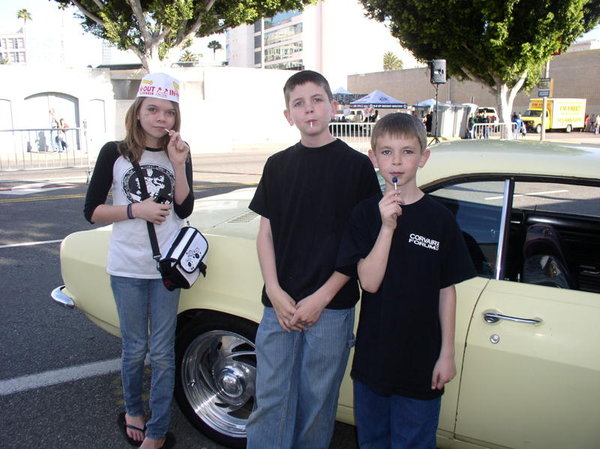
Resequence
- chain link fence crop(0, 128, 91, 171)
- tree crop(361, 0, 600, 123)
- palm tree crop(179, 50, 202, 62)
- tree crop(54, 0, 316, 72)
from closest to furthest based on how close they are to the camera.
Result: chain link fence crop(0, 128, 91, 171), tree crop(361, 0, 600, 123), tree crop(54, 0, 316, 72), palm tree crop(179, 50, 202, 62)

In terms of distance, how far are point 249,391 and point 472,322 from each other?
122cm

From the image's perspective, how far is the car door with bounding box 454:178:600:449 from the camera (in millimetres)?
1991

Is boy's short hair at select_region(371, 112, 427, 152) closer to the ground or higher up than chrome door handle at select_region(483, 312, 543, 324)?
higher up

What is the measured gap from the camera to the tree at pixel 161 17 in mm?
18703

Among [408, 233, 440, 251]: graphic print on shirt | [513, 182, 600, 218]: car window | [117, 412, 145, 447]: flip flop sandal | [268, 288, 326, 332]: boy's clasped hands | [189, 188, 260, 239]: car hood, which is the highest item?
[408, 233, 440, 251]: graphic print on shirt

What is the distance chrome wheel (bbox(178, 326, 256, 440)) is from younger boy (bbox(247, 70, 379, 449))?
1.76ft

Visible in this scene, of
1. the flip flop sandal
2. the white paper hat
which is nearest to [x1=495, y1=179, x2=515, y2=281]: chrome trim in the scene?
the white paper hat

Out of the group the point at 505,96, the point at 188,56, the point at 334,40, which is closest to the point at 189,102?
the point at 505,96

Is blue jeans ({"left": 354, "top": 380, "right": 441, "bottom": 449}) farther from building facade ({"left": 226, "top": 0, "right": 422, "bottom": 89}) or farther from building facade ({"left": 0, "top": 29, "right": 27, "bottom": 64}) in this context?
building facade ({"left": 0, "top": 29, "right": 27, "bottom": 64})

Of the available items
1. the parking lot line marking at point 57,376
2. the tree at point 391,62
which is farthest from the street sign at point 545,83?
the tree at point 391,62

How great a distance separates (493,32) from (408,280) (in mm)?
17988

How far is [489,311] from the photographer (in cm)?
215

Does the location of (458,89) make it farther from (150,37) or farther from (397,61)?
(397,61)

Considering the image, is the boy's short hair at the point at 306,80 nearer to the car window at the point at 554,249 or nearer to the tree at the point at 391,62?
the car window at the point at 554,249
